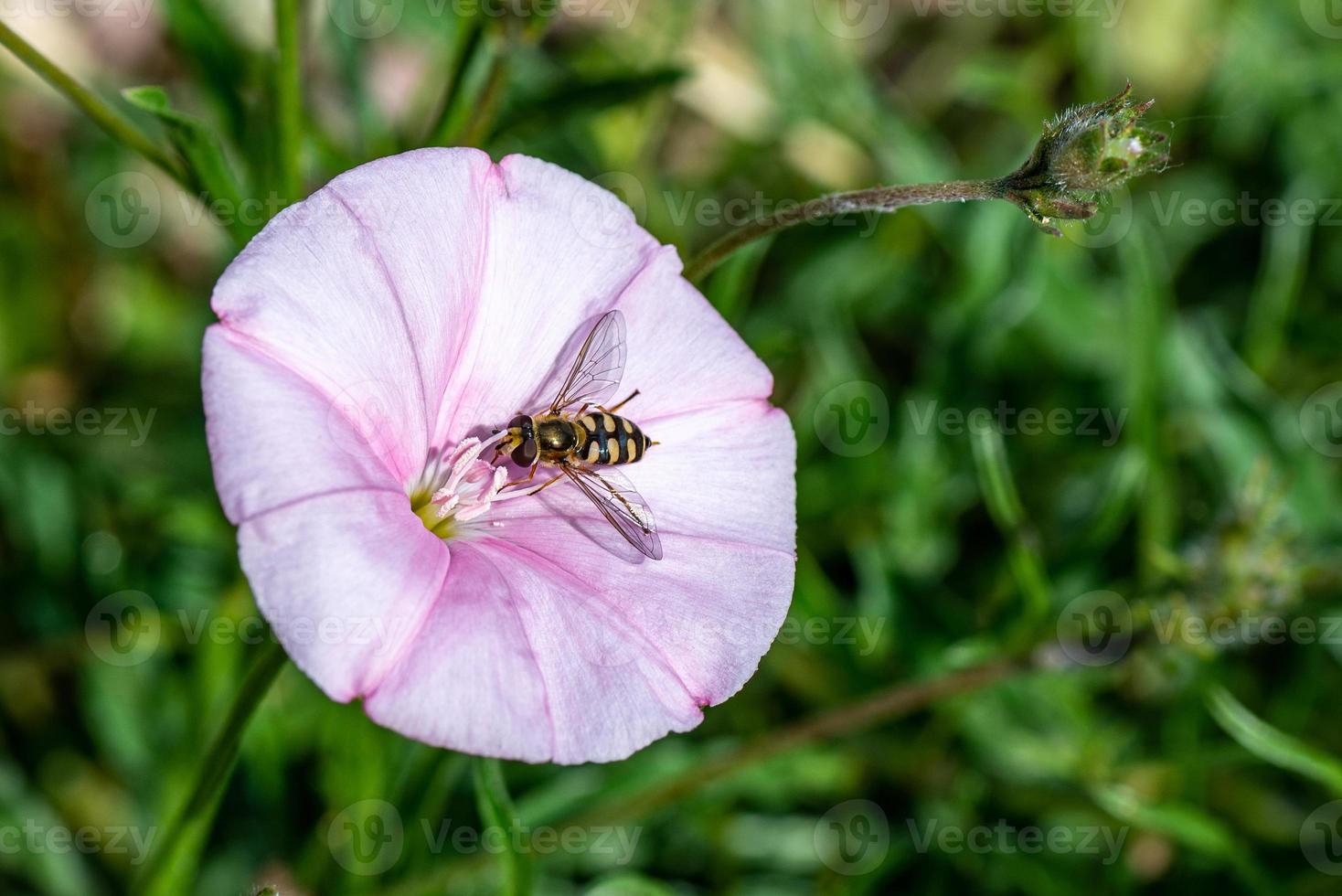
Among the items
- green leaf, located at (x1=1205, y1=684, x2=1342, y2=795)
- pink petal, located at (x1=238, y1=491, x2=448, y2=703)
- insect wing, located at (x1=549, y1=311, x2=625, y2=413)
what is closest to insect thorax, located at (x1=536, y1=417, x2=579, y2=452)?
insect wing, located at (x1=549, y1=311, x2=625, y2=413)

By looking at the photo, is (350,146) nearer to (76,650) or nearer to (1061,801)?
(76,650)

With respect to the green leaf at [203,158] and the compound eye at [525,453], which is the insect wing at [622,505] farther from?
the green leaf at [203,158]

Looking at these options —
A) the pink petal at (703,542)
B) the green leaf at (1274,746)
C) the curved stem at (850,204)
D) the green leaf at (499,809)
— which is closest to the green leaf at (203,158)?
the pink petal at (703,542)

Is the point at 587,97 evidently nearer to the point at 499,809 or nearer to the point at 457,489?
the point at 457,489

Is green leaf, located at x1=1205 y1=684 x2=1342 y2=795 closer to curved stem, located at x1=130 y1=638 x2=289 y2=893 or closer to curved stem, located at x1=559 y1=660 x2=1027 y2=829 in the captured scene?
curved stem, located at x1=559 y1=660 x2=1027 y2=829

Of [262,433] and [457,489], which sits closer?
[262,433]

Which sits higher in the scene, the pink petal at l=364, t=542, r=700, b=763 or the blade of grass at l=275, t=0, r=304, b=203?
the blade of grass at l=275, t=0, r=304, b=203

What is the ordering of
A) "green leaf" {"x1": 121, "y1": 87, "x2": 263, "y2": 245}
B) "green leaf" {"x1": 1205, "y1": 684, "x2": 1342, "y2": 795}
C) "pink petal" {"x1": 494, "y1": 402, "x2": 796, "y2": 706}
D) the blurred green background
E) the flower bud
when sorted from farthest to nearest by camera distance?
the blurred green background
"green leaf" {"x1": 1205, "y1": 684, "x2": 1342, "y2": 795}
"green leaf" {"x1": 121, "y1": 87, "x2": 263, "y2": 245}
"pink petal" {"x1": 494, "y1": 402, "x2": 796, "y2": 706}
the flower bud

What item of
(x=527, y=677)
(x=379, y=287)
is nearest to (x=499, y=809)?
(x=527, y=677)
